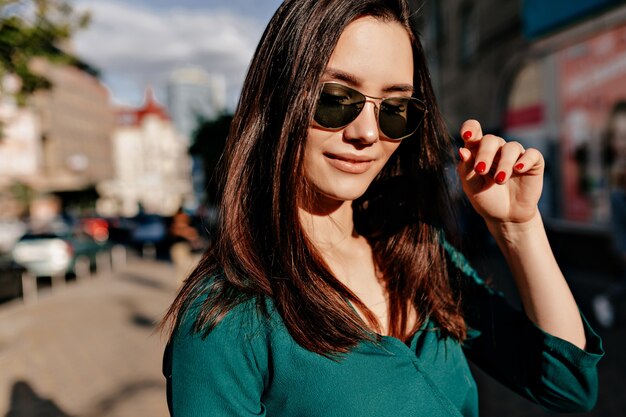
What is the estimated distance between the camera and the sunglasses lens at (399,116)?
4.46 ft

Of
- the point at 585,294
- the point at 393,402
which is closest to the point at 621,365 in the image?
the point at 585,294

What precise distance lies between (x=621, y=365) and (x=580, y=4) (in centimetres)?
616

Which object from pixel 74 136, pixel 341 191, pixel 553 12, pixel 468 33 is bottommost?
pixel 341 191

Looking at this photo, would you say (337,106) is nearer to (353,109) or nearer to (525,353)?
(353,109)

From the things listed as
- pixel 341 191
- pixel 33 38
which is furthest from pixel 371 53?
pixel 33 38

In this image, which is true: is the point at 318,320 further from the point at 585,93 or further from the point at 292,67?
the point at 585,93

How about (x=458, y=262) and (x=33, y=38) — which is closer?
(x=458, y=262)

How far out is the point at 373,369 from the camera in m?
1.20

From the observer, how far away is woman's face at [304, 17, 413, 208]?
50.0 inches

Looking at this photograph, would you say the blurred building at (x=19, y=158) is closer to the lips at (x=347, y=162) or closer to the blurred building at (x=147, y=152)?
the blurred building at (x=147, y=152)

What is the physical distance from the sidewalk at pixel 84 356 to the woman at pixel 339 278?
3.47 ft

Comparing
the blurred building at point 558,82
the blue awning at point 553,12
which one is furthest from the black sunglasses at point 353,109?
the blue awning at point 553,12

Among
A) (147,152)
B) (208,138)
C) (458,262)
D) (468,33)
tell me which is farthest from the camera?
(147,152)

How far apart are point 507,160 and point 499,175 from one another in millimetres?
37
